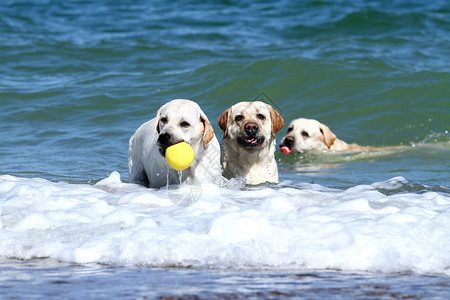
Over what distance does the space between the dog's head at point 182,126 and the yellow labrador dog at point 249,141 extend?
62 cm

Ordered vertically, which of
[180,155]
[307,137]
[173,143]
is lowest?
[180,155]

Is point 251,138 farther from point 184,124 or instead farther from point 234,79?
point 234,79

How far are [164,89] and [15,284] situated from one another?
10539 millimetres

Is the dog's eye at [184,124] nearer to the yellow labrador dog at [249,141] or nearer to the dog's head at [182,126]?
the dog's head at [182,126]

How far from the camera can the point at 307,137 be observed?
35.3ft

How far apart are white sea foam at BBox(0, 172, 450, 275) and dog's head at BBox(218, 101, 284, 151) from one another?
110cm

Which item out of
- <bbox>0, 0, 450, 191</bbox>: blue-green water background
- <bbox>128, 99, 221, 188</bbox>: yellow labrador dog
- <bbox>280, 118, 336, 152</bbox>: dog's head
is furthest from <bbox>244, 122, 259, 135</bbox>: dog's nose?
<bbox>280, 118, 336, 152</bbox>: dog's head

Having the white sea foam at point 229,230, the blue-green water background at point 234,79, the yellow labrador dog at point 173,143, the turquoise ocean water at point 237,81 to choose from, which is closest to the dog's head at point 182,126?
the yellow labrador dog at point 173,143

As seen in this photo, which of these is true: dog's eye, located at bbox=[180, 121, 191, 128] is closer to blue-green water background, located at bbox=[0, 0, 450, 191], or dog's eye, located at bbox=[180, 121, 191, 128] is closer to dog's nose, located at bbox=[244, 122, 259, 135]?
dog's nose, located at bbox=[244, 122, 259, 135]

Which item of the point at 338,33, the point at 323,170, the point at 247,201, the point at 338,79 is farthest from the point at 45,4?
the point at 247,201

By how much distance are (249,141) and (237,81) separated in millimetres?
7491

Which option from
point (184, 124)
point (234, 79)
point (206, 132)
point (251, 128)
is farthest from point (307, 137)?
point (184, 124)

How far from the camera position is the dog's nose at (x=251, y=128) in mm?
6906

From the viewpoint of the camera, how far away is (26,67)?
1606 cm
